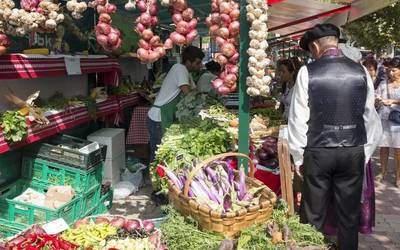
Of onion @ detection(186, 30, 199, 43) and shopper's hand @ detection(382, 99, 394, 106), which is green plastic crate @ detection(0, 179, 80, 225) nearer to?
onion @ detection(186, 30, 199, 43)

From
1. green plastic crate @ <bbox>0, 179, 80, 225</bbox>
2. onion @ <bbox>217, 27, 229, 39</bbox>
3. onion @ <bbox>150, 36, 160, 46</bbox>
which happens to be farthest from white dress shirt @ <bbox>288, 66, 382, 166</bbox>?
green plastic crate @ <bbox>0, 179, 80, 225</bbox>

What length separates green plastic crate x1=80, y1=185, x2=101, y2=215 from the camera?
5402mm

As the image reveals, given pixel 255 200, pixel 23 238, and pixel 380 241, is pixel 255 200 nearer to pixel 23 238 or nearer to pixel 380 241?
pixel 23 238

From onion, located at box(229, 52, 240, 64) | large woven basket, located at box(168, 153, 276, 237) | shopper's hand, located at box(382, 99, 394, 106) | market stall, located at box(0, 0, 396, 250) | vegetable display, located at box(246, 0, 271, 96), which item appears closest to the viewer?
large woven basket, located at box(168, 153, 276, 237)

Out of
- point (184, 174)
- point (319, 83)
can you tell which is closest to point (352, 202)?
point (319, 83)

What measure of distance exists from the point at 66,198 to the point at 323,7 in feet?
12.1

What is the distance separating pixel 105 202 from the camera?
20.3ft

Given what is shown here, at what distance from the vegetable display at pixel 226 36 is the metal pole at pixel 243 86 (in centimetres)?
7

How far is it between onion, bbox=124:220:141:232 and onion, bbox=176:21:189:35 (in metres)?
1.70

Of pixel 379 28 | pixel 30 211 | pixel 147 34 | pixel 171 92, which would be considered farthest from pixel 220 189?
pixel 379 28

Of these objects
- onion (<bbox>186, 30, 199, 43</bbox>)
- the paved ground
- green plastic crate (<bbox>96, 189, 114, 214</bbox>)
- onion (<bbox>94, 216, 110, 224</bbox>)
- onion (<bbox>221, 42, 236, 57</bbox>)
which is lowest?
the paved ground

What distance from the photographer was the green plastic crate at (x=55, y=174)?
17.6 feet

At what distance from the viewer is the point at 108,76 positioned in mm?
7961

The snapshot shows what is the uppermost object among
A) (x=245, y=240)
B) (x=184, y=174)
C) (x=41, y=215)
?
(x=184, y=174)
